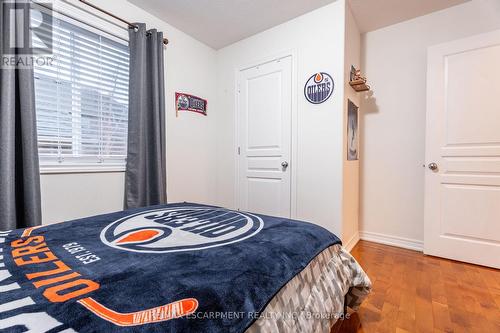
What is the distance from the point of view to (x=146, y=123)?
232 cm

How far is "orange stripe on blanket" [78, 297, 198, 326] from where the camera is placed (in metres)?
0.54

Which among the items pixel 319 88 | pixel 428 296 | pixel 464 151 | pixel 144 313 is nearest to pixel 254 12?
pixel 319 88

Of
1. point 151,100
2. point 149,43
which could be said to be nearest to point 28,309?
point 151,100

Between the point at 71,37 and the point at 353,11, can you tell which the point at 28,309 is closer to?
the point at 71,37

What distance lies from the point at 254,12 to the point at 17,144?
7.73ft

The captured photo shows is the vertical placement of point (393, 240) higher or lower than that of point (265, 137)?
lower

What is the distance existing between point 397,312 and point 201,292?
1517mm

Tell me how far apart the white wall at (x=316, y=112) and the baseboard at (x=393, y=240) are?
35.9 inches

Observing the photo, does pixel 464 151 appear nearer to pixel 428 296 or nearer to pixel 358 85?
pixel 358 85

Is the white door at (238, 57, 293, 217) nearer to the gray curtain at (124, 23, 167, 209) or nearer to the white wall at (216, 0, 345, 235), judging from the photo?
the white wall at (216, 0, 345, 235)

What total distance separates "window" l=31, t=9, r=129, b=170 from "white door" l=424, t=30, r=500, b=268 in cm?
314

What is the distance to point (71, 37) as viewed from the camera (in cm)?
193

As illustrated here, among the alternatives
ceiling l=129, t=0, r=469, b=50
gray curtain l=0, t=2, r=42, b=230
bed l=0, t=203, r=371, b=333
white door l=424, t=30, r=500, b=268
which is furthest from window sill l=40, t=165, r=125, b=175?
white door l=424, t=30, r=500, b=268

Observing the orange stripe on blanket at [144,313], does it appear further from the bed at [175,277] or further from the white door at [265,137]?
the white door at [265,137]
